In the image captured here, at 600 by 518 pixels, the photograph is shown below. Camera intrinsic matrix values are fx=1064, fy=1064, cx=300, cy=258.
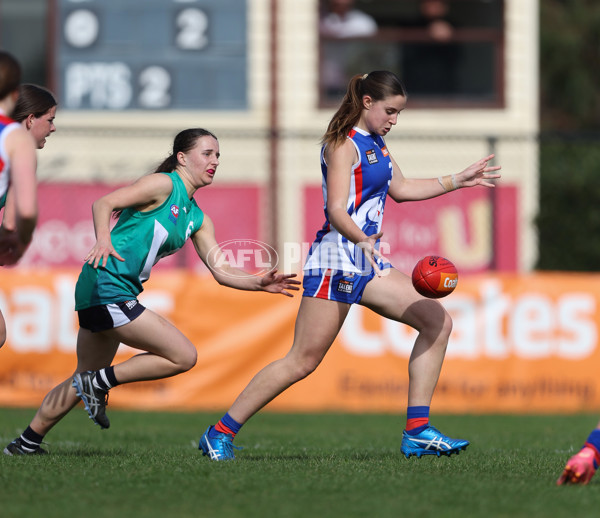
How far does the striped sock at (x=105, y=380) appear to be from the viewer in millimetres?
6062

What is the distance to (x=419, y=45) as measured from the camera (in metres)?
17.2

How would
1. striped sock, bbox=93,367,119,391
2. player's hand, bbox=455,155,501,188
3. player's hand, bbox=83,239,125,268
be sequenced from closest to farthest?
player's hand, bbox=83,239,125,268 < striped sock, bbox=93,367,119,391 < player's hand, bbox=455,155,501,188

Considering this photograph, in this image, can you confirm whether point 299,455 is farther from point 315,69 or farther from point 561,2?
point 561,2

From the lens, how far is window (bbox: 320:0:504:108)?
56.0 ft

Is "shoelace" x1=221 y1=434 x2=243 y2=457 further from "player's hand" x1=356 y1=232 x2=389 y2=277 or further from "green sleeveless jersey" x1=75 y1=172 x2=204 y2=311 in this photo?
"player's hand" x1=356 y1=232 x2=389 y2=277

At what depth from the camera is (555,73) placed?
91.7 ft

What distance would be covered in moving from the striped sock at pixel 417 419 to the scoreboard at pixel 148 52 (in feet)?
35.8

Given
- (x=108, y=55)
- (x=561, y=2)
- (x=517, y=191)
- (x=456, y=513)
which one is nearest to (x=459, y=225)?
(x=517, y=191)

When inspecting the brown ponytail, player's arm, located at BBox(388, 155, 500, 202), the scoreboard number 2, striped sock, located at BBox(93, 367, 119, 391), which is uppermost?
the scoreboard number 2

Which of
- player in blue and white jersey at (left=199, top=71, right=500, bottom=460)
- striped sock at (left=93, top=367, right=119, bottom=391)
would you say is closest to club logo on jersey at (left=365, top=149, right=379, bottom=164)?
player in blue and white jersey at (left=199, top=71, right=500, bottom=460)

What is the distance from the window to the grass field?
391 inches

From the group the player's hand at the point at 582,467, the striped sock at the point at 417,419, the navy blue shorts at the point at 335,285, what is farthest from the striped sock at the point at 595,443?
the navy blue shorts at the point at 335,285

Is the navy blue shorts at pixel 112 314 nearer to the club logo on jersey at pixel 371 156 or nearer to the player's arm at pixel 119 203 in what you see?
the player's arm at pixel 119 203

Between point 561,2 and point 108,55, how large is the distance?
706 inches
